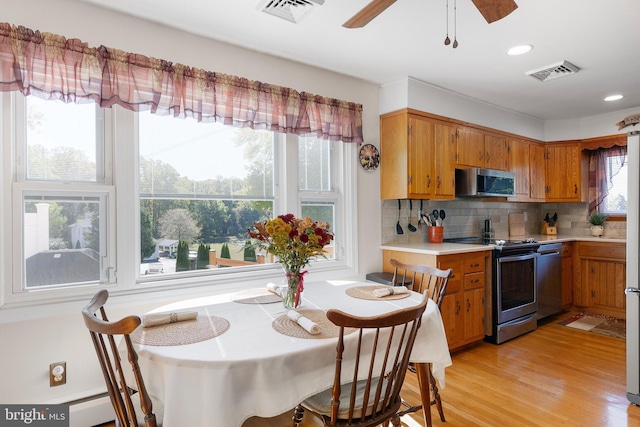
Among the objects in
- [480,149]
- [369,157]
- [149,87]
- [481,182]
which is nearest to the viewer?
[149,87]

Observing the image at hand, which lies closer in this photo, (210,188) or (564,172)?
(210,188)

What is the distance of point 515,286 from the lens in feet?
11.8

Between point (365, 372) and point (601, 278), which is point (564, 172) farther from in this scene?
point (365, 372)

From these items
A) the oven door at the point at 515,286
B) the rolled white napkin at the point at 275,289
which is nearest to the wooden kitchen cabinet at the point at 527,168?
the oven door at the point at 515,286

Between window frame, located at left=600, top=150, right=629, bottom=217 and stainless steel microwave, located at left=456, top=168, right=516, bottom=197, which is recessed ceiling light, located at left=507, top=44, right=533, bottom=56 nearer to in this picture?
stainless steel microwave, located at left=456, top=168, right=516, bottom=197

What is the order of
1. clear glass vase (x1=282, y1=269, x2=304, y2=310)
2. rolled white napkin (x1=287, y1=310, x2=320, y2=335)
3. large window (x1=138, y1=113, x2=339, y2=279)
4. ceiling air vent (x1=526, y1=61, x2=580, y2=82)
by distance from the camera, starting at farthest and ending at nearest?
ceiling air vent (x1=526, y1=61, x2=580, y2=82) < large window (x1=138, y1=113, x2=339, y2=279) < clear glass vase (x1=282, y1=269, x2=304, y2=310) < rolled white napkin (x1=287, y1=310, x2=320, y2=335)

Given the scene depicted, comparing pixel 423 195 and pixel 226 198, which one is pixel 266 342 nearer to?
pixel 226 198

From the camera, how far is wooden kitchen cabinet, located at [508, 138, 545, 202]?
445 cm

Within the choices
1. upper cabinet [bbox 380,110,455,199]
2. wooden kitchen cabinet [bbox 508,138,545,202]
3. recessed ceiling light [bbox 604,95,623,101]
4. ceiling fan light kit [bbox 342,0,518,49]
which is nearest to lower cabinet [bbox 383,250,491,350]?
upper cabinet [bbox 380,110,455,199]

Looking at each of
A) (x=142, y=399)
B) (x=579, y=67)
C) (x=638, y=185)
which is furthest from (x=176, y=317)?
(x=579, y=67)

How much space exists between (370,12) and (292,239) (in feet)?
3.60

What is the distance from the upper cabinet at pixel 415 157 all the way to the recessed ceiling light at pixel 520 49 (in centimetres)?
88

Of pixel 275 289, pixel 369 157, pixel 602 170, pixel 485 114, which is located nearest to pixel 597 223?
pixel 602 170

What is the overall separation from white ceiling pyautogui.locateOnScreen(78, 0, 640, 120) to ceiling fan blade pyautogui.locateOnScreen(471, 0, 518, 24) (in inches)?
25.5
